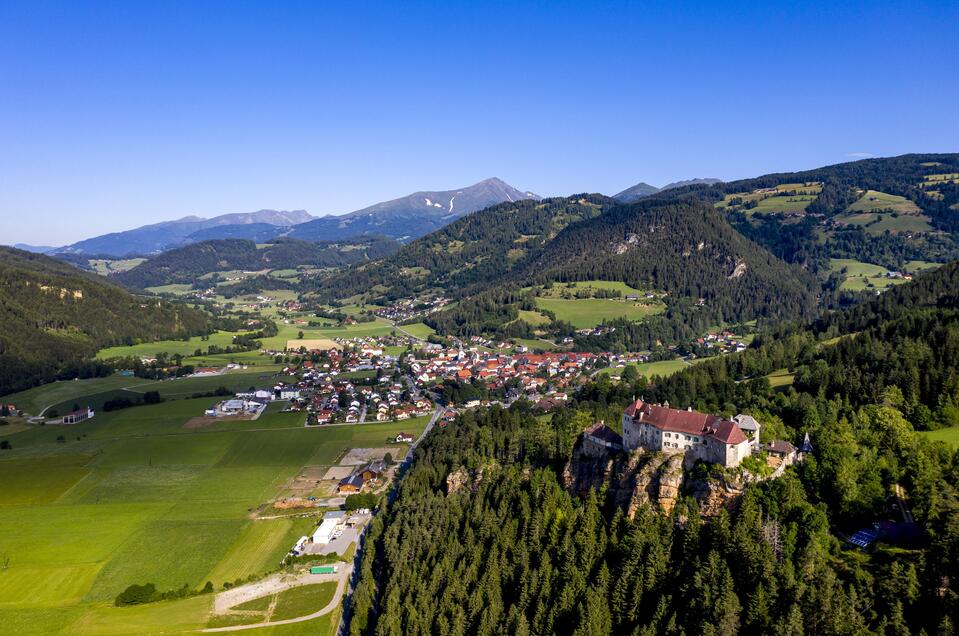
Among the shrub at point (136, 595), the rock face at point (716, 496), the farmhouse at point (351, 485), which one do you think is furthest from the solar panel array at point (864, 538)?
the shrub at point (136, 595)

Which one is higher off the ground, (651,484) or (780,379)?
(651,484)

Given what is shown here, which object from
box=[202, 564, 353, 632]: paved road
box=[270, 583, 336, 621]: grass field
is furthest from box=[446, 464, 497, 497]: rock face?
box=[270, 583, 336, 621]: grass field

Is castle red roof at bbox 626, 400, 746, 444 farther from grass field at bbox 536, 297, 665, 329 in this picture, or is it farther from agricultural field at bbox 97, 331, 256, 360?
agricultural field at bbox 97, 331, 256, 360

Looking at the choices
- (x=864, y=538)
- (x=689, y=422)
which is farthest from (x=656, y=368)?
(x=864, y=538)

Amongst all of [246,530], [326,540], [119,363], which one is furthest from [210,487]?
[119,363]

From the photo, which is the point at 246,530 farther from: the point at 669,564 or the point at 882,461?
the point at 882,461

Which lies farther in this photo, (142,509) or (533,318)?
(533,318)

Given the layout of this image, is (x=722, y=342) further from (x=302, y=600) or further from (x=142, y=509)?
(x=142, y=509)
